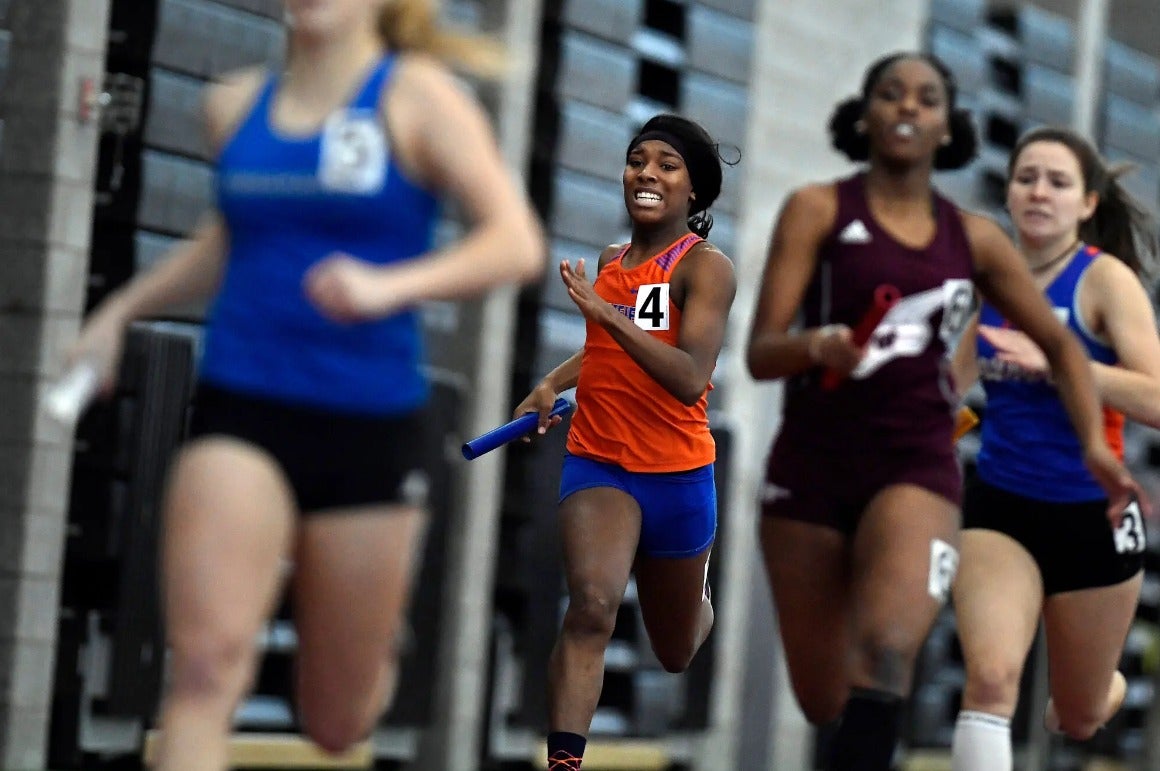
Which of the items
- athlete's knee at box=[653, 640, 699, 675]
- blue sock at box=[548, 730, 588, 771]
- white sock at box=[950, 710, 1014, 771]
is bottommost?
blue sock at box=[548, 730, 588, 771]

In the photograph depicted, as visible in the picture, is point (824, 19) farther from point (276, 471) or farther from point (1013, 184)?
point (276, 471)

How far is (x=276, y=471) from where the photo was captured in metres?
3.93

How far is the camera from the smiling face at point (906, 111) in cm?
543

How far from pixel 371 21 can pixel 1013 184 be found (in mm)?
3259

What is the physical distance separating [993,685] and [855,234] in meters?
1.59

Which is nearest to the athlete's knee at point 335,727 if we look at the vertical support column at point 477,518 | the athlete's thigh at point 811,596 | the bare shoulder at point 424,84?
the bare shoulder at point 424,84

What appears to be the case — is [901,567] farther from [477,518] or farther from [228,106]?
[477,518]

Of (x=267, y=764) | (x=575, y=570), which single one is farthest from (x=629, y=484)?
(x=267, y=764)

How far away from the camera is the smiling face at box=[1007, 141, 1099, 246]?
6785 millimetres

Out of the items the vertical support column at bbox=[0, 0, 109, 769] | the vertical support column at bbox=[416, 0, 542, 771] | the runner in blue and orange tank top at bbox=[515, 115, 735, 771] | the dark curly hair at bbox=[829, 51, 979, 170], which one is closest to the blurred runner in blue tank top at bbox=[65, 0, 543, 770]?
the dark curly hair at bbox=[829, 51, 979, 170]

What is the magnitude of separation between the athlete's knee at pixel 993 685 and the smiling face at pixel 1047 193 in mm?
1382

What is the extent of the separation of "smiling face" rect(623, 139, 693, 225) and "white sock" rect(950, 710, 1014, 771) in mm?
1679

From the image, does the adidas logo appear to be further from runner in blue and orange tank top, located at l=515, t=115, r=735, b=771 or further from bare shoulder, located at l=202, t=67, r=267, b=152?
bare shoulder, located at l=202, t=67, r=267, b=152

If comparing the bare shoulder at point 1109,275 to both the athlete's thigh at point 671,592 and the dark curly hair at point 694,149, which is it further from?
the athlete's thigh at point 671,592
